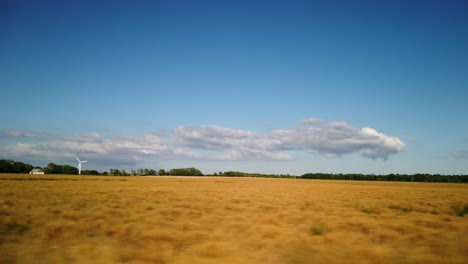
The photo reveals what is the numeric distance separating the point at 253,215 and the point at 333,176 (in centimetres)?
13002

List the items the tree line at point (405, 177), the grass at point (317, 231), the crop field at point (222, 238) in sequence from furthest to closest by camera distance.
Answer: the tree line at point (405, 177), the grass at point (317, 231), the crop field at point (222, 238)

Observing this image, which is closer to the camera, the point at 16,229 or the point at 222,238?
the point at 222,238

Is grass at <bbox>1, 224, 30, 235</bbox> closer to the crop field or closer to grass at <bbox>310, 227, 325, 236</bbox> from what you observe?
the crop field

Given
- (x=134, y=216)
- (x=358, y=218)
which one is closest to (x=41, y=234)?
(x=134, y=216)

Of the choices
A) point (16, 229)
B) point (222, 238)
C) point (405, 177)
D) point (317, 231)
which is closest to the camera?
point (222, 238)

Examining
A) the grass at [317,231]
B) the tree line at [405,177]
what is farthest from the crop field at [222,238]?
the tree line at [405,177]

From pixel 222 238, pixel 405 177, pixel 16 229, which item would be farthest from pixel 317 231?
pixel 405 177

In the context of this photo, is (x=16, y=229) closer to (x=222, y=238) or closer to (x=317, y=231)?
(x=222, y=238)

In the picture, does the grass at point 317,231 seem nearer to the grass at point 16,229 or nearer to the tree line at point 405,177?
the grass at point 16,229

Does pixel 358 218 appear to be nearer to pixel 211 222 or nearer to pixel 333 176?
pixel 211 222

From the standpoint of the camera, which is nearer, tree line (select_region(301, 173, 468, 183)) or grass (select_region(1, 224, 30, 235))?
grass (select_region(1, 224, 30, 235))

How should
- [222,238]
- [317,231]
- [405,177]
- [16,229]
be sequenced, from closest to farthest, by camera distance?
[222,238]
[16,229]
[317,231]
[405,177]

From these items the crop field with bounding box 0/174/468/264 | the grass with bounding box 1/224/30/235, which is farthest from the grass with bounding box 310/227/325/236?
the grass with bounding box 1/224/30/235

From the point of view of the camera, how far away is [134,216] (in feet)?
34.4
